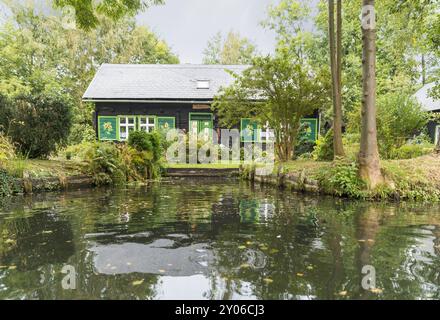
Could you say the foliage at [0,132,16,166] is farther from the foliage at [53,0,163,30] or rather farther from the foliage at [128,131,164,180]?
the foliage at [128,131,164,180]

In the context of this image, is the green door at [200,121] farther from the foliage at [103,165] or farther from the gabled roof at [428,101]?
the gabled roof at [428,101]

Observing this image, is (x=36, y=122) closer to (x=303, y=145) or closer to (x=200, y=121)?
(x=200, y=121)

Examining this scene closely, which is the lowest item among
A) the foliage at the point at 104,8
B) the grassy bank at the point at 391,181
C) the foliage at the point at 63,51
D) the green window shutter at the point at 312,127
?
the grassy bank at the point at 391,181

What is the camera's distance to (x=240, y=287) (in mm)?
2959

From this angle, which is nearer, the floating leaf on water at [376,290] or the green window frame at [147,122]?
the floating leaf on water at [376,290]

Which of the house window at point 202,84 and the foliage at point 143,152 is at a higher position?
the house window at point 202,84

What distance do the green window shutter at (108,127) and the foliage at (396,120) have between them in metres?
14.6

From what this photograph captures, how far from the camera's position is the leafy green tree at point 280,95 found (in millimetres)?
10570

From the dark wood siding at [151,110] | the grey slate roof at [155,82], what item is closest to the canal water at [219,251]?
the dark wood siding at [151,110]

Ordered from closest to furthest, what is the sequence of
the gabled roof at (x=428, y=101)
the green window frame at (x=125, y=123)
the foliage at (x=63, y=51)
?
the gabled roof at (x=428, y=101), the green window frame at (x=125, y=123), the foliage at (x=63, y=51)

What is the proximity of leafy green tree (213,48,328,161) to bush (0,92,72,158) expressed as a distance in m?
5.36

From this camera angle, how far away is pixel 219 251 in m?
3.99

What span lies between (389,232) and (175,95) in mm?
16459
